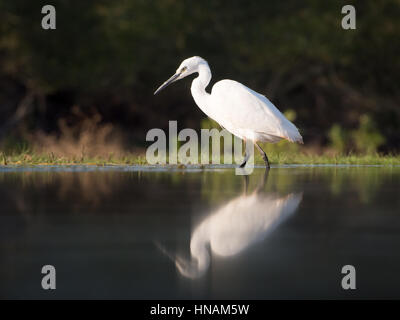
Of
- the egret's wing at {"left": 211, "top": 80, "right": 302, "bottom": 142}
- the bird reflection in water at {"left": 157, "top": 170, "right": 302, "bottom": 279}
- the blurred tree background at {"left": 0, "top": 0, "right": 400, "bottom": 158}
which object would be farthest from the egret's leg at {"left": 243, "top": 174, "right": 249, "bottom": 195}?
the blurred tree background at {"left": 0, "top": 0, "right": 400, "bottom": 158}

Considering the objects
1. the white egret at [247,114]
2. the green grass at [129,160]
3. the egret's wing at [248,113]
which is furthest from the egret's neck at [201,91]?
the green grass at [129,160]

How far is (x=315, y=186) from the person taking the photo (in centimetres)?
1027

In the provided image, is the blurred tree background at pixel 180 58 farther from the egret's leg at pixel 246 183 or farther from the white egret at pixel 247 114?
the egret's leg at pixel 246 183

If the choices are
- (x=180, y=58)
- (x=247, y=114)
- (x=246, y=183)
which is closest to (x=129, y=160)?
(x=247, y=114)

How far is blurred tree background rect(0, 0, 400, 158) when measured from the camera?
23516 mm

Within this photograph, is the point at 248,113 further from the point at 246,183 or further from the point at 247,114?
the point at 246,183

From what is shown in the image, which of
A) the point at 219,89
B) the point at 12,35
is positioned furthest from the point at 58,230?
the point at 12,35

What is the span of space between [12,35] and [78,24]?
2.04 metres

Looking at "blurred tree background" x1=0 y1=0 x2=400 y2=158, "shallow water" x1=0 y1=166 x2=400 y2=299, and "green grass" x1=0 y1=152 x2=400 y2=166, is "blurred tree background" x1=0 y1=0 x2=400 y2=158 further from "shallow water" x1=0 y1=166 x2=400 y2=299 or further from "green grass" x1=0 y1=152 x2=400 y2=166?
"shallow water" x1=0 y1=166 x2=400 y2=299

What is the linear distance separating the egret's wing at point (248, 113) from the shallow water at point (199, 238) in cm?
153

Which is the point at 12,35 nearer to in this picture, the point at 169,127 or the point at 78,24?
the point at 78,24

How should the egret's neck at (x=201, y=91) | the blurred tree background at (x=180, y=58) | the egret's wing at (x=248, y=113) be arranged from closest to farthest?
the egret's wing at (x=248, y=113) < the egret's neck at (x=201, y=91) < the blurred tree background at (x=180, y=58)

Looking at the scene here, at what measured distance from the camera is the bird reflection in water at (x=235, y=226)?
539 cm

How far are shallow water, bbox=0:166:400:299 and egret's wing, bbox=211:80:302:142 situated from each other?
5.01ft
